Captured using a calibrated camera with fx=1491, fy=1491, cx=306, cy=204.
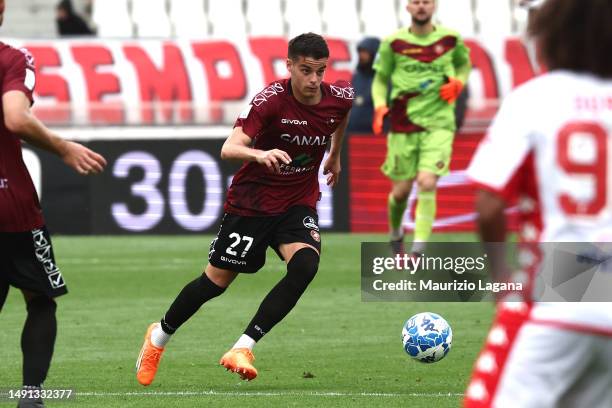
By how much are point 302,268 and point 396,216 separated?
5.92 m

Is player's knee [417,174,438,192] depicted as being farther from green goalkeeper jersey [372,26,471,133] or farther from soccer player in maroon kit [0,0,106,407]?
soccer player in maroon kit [0,0,106,407]

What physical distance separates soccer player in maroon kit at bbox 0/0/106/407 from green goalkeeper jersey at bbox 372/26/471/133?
22.9 feet

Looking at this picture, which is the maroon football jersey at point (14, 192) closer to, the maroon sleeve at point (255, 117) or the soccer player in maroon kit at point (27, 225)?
the soccer player in maroon kit at point (27, 225)

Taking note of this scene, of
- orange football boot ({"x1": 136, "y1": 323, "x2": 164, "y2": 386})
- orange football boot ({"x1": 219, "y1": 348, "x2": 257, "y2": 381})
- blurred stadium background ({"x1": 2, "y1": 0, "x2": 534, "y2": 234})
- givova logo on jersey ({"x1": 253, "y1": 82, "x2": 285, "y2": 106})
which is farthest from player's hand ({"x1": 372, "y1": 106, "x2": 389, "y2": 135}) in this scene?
orange football boot ({"x1": 219, "y1": 348, "x2": 257, "y2": 381})

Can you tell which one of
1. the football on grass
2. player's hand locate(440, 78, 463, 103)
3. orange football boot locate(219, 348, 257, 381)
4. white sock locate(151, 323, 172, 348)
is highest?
orange football boot locate(219, 348, 257, 381)

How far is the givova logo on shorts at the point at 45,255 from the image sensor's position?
643 cm

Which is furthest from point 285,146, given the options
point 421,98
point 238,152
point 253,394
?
point 421,98

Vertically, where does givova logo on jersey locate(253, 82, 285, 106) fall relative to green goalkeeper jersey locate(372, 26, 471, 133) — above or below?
above

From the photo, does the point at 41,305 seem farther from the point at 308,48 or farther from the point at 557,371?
the point at 557,371

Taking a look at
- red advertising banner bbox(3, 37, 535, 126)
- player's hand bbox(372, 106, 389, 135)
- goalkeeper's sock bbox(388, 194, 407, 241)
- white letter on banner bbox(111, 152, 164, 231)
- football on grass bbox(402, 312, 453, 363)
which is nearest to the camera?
football on grass bbox(402, 312, 453, 363)

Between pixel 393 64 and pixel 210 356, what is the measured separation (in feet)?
16.6

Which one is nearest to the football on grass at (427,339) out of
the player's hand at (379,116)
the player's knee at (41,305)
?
the player's knee at (41,305)

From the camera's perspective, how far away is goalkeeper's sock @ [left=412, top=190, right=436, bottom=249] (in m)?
13.2

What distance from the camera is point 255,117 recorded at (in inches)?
313
